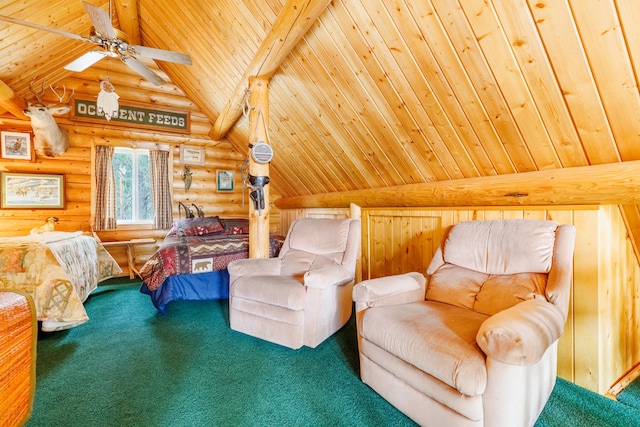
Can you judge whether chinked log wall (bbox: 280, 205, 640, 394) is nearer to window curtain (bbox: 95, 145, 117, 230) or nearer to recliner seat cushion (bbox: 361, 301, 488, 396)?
recliner seat cushion (bbox: 361, 301, 488, 396)

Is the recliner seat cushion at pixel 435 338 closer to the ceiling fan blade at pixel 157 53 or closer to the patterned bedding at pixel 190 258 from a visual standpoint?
the patterned bedding at pixel 190 258

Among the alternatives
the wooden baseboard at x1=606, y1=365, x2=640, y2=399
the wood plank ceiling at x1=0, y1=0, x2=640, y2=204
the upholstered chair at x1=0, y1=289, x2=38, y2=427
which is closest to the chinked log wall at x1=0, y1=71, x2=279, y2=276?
the wood plank ceiling at x1=0, y1=0, x2=640, y2=204

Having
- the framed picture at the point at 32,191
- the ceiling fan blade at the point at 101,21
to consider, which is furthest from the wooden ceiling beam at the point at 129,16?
the framed picture at the point at 32,191

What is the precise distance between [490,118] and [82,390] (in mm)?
2957

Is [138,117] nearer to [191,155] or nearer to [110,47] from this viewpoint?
[191,155]

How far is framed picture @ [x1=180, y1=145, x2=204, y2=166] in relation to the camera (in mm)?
5082

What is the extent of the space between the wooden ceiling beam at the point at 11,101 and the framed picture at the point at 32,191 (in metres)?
0.84

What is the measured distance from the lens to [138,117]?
4723mm

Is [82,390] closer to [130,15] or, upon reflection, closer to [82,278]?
[82,278]

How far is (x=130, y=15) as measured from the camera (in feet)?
12.1

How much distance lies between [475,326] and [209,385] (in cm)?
153

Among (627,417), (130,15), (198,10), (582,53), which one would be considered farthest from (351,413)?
(130,15)

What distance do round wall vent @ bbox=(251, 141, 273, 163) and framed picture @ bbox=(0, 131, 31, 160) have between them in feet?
11.4

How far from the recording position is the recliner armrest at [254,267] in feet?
8.27
